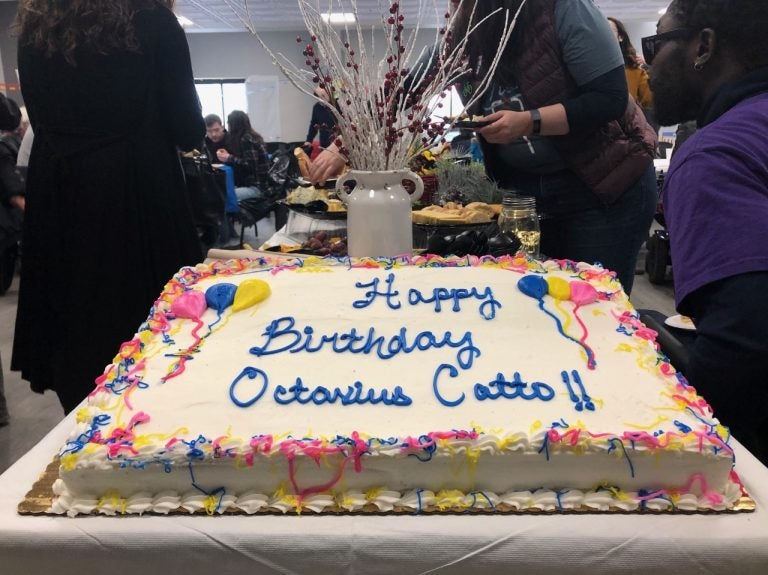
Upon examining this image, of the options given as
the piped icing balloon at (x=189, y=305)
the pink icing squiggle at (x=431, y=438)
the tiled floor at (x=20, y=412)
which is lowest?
the tiled floor at (x=20, y=412)

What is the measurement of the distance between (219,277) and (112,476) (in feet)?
1.77

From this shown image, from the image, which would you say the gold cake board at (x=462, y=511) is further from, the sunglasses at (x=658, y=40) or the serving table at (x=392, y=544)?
the sunglasses at (x=658, y=40)

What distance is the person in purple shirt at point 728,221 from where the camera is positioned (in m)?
0.95

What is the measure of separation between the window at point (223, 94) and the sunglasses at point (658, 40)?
35.9ft

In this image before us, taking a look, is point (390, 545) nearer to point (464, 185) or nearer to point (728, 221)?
point (728, 221)

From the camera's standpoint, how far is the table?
680mm

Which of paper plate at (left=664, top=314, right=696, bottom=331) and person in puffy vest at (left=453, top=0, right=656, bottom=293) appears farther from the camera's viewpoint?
person in puffy vest at (left=453, top=0, right=656, bottom=293)

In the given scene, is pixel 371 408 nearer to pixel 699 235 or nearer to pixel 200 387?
pixel 200 387

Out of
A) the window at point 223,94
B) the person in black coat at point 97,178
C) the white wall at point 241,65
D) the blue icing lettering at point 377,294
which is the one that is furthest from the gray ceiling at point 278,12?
the blue icing lettering at point 377,294

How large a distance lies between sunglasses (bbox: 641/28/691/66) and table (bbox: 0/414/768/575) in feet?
2.90

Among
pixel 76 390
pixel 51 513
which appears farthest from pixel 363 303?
pixel 76 390

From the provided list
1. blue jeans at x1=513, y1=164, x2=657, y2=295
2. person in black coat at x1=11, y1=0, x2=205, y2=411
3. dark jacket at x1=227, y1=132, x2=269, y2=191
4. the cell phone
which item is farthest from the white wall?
the cell phone

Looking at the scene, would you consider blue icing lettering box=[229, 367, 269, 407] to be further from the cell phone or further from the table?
the cell phone

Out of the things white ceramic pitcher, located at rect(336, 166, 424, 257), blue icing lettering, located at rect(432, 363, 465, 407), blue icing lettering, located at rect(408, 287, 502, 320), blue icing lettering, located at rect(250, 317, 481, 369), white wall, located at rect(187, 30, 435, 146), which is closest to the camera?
blue icing lettering, located at rect(432, 363, 465, 407)
